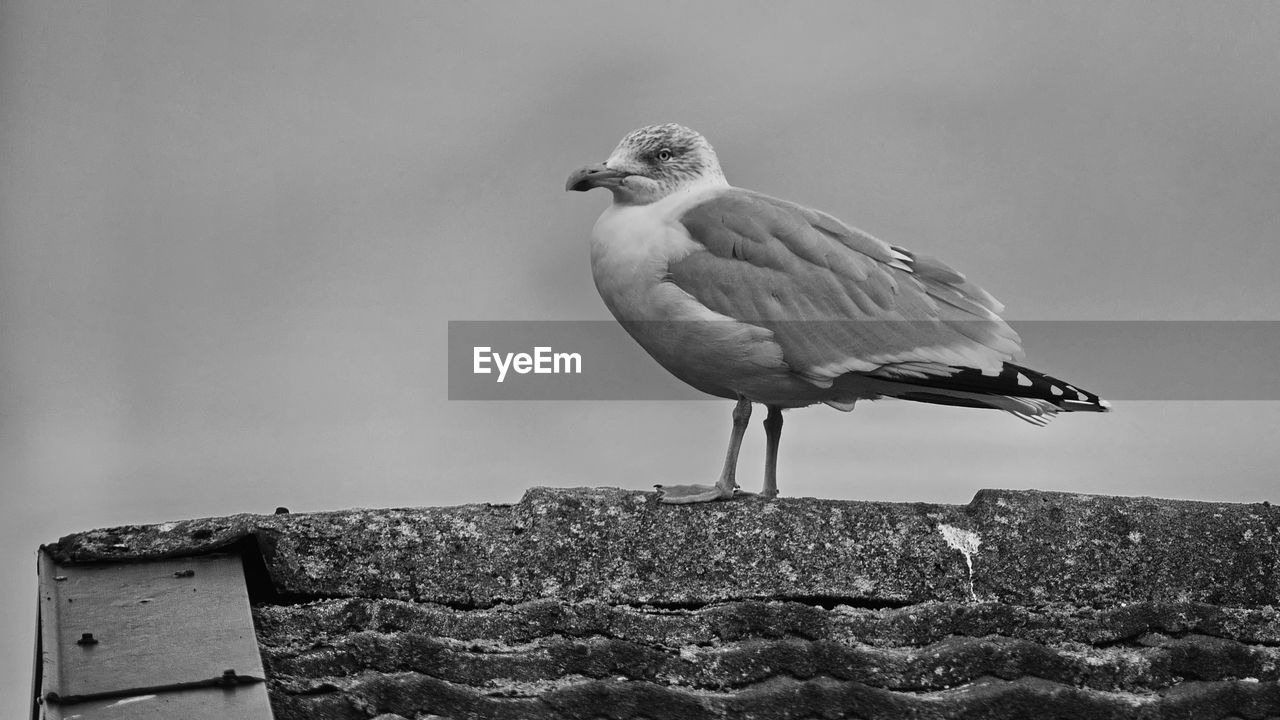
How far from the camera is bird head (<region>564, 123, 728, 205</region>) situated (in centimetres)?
689

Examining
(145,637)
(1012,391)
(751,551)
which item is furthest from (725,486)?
(145,637)

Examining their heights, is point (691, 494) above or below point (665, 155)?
below

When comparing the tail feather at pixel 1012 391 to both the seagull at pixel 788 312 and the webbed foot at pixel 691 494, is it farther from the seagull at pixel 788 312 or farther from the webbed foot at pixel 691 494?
the webbed foot at pixel 691 494

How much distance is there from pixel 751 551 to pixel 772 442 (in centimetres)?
159

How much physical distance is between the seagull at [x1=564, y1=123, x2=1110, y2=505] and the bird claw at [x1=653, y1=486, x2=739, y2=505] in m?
0.10

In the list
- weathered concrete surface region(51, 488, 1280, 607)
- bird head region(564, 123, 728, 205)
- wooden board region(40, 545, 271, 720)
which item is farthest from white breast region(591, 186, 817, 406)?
wooden board region(40, 545, 271, 720)

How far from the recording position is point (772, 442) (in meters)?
7.08

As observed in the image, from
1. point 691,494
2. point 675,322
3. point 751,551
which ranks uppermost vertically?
point 675,322

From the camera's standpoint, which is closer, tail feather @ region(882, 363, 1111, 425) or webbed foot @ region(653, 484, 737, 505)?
webbed foot @ region(653, 484, 737, 505)

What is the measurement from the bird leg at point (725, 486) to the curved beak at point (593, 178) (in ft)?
3.56

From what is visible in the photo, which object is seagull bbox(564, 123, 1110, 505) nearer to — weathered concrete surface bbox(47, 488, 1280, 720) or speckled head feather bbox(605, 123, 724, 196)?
speckled head feather bbox(605, 123, 724, 196)

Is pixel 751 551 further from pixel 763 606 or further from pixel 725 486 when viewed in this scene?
pixel 725 486

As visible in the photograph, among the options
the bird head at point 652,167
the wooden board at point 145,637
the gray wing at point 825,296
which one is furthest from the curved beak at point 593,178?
the wooden board at point 145,637

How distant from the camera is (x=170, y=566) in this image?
539 cm
